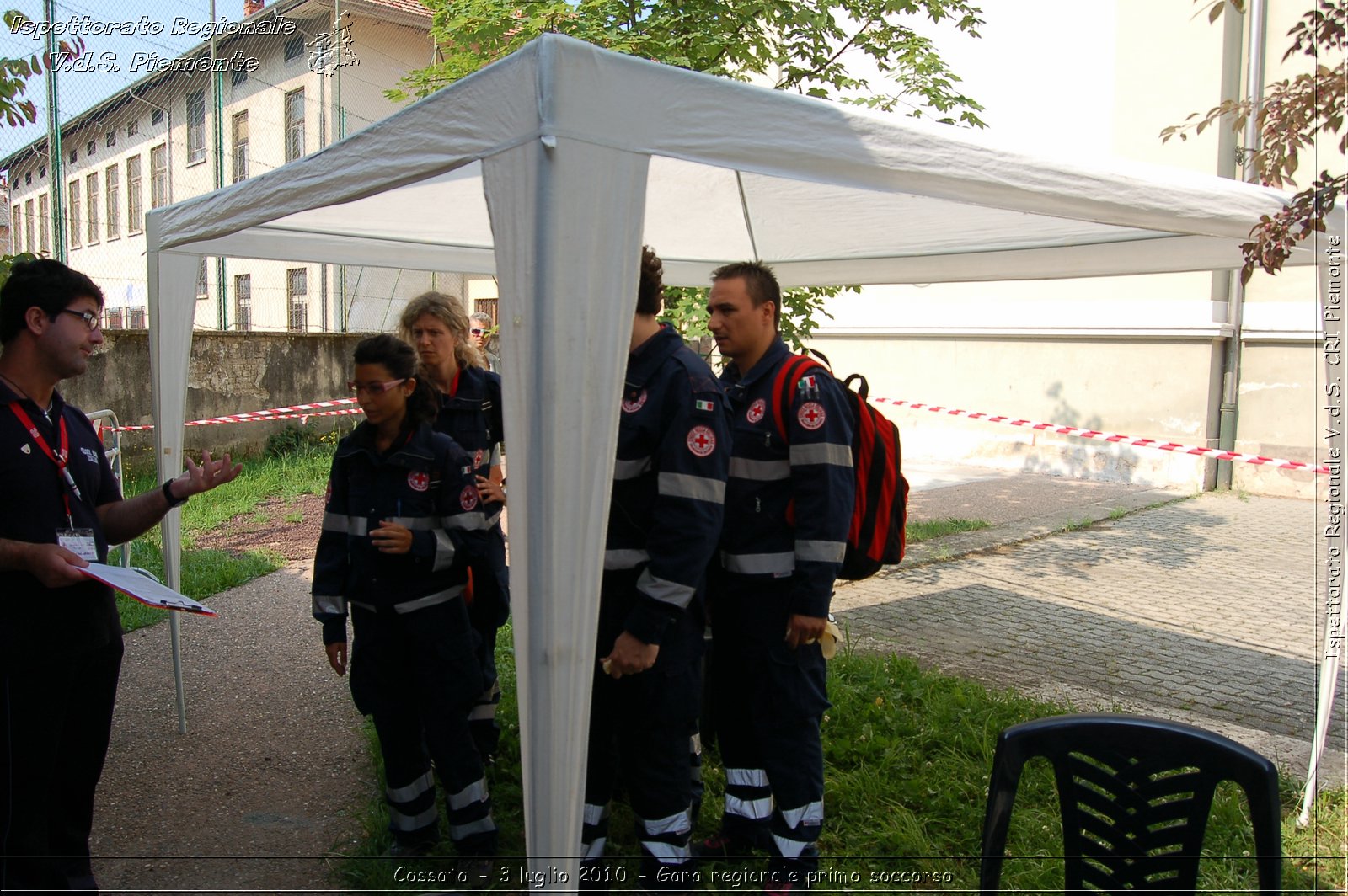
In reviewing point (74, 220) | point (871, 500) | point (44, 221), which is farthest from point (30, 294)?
point (74, 220)

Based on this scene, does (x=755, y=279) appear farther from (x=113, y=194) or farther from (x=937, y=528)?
(x=113, y=194)

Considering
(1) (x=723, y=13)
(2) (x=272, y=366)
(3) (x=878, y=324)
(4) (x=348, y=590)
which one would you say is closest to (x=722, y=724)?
(4) (x=348, y=590)

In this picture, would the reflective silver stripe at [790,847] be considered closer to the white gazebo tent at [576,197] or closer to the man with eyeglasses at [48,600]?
the white gazebo tent at [576,197]

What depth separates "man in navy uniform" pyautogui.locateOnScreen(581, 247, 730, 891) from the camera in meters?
→ 2.56

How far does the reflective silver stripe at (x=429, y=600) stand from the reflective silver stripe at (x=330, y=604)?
0.88 ft

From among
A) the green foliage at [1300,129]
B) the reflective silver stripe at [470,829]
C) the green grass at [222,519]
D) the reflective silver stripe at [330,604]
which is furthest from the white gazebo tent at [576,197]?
the green grass at [222,519]

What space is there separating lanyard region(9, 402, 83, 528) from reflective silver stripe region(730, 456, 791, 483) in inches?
76.5

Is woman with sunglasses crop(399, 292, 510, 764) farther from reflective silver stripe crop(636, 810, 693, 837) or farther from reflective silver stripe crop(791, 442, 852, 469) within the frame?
reflective silver stripe crop(791, 442, 852, 469)

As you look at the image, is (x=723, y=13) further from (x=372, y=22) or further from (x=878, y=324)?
(x=372, y=22)

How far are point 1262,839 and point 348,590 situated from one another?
2.59m

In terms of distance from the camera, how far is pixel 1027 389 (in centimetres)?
1241

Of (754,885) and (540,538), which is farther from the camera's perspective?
(754,885)

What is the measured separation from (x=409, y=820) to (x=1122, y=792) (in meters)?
2.26

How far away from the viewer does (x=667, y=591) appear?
8.34 ft
